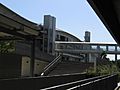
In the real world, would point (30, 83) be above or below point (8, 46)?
below

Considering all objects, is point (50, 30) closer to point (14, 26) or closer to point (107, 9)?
point (14, 26)

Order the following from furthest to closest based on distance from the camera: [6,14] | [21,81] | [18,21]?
[18,21]
[6,14]
[21,81]

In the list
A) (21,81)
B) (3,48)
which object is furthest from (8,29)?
(3,48)

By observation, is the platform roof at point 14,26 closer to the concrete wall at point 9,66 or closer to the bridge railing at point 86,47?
the concrete wall at point 9,66

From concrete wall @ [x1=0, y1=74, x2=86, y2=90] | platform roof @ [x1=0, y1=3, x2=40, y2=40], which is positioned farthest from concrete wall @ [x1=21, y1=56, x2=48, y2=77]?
concrete wall @ [x1=0, y1=74, x2=86, y2=90]

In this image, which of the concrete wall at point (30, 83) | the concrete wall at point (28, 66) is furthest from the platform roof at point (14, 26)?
the concrete wall at point (28, 66)

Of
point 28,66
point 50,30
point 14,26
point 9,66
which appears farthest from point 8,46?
point 50,30

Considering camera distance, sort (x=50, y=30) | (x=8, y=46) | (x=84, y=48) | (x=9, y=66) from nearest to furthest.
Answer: (x=9, y=66) < (x=8, y=46) < (x=50, y=30) < (x=84, y=48)

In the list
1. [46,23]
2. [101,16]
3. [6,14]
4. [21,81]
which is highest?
[46,23]

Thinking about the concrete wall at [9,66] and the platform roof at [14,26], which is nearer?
the platform roof at [14,26]

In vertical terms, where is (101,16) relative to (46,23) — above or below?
below

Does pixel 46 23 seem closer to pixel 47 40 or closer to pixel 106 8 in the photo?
pixel 47 40

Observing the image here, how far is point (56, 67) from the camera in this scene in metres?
54.9

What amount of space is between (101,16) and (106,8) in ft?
1.79
